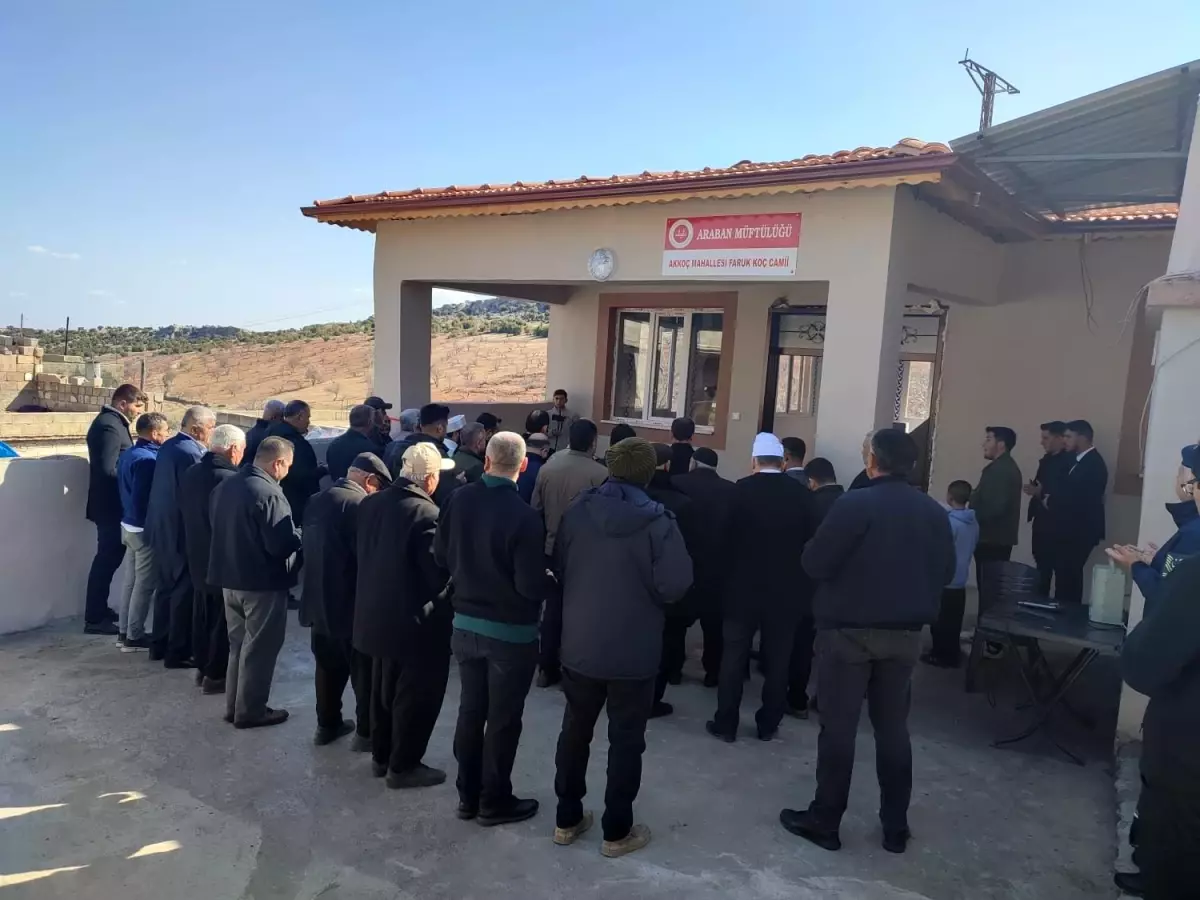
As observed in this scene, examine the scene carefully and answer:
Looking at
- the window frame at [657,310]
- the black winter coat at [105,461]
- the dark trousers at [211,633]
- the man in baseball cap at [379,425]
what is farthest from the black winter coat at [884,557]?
the window frame at [657,310]

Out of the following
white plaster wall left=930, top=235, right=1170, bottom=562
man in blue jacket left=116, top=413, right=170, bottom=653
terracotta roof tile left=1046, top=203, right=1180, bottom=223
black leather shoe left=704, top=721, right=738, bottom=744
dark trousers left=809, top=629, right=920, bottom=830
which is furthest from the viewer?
white plaster wall left=930, top=235, right=1170, bottom=562

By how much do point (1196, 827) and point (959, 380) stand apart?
676 cm

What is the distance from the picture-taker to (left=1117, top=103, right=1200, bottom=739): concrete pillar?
4582mm

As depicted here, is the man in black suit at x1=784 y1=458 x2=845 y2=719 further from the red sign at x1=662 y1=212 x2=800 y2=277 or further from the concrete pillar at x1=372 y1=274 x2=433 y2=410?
the concrete pillar at x1=372 y1=274 x2=433 y2=410

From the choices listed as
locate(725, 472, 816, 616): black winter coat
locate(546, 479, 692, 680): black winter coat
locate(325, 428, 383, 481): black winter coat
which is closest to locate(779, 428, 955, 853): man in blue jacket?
locate(546, 479, 692, 680): black winter coat

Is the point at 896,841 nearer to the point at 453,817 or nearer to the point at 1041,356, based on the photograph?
the point at 453,817

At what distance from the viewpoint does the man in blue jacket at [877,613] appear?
12.0 ft

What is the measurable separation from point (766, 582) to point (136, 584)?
4.38 meters

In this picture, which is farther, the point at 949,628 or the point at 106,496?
the point at 949,628

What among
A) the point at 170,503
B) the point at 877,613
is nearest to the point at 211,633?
the point at 170,503

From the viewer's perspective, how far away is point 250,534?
183 inches

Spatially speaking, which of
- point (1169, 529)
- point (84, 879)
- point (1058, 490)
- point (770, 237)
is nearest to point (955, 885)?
point (1169, 529)

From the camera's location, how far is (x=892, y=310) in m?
6.26

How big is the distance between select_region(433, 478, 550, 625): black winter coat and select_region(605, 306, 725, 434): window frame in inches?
256
